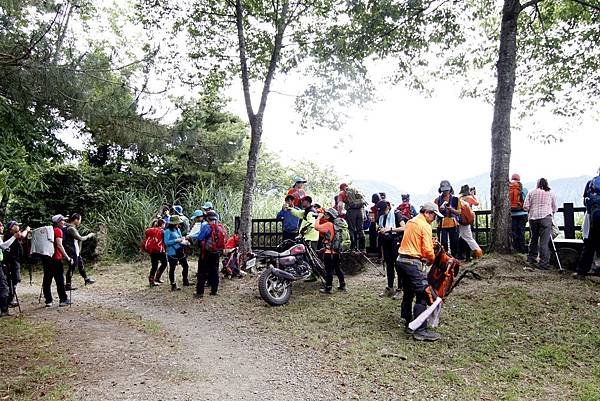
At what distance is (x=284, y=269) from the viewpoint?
7.59 meters

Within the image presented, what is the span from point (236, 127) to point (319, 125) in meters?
6.34

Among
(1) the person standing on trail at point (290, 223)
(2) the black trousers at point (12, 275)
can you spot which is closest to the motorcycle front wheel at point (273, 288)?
(1) the person standing on trail at point (290, 223)

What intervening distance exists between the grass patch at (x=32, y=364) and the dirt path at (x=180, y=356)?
157 millimetres

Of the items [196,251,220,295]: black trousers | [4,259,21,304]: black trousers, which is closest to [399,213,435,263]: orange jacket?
[196,251,220,295]: black trousers

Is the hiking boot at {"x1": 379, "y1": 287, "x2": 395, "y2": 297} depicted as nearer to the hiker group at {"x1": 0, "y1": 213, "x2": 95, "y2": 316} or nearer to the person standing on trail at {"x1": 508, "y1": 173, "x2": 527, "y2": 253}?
the person standing on trail at {"x1": 508, "y1": 173, "x2": 527, "y2": 253}

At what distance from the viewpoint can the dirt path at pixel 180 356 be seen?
4203 mm

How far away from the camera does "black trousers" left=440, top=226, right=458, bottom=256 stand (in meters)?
9.06

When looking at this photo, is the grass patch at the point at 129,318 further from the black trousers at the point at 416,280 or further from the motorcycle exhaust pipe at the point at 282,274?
the black trousers at the point at 416,280

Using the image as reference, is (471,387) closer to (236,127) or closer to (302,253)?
(302,253)

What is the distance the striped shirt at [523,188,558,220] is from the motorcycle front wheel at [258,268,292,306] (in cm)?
457

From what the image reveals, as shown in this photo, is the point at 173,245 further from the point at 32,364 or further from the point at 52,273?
the point at 32,364

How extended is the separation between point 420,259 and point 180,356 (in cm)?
316

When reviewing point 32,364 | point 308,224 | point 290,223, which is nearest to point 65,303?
point 32,364

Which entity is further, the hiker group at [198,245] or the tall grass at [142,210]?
→ the tall grass at [142,210]
